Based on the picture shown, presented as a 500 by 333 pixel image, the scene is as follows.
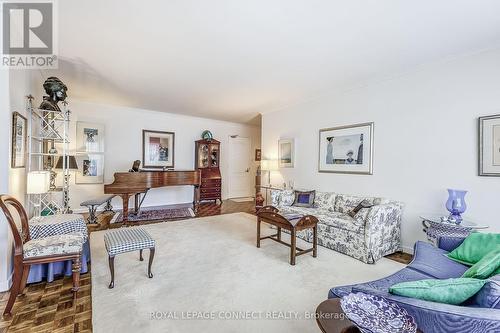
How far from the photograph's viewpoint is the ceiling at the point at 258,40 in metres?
2.15

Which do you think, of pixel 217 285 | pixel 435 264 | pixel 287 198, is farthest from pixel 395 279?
pixel 287 198

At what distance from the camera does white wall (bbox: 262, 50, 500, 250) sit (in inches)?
113

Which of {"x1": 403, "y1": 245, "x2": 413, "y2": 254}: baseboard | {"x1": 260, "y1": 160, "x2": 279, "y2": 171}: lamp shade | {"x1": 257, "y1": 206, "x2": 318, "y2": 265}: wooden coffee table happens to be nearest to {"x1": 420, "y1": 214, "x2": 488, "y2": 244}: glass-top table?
{"x1": 403, "y1": 245, "x2": 413, "y2": 254}: baseboard

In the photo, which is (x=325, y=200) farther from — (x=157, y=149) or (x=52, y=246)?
(x=157, y=149)

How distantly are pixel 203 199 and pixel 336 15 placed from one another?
5990 millimetres

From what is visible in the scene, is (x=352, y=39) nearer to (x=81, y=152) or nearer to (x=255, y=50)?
(x=255, y=50)

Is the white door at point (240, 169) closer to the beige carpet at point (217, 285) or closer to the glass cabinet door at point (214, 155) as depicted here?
the glass cabinet door at point (214, 155)

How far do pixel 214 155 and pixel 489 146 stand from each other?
6.24 meters

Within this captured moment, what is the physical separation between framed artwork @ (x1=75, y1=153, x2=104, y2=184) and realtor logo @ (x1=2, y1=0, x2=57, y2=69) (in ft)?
9.31

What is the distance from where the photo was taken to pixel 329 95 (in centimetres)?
467

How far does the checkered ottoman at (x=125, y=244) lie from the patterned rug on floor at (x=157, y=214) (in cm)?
249

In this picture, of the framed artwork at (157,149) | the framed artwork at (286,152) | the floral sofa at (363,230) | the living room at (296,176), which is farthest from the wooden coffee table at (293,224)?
the framed artwork at (157,149)

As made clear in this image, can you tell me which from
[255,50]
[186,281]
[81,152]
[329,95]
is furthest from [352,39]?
[81,152]

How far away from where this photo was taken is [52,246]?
7.18 feet
